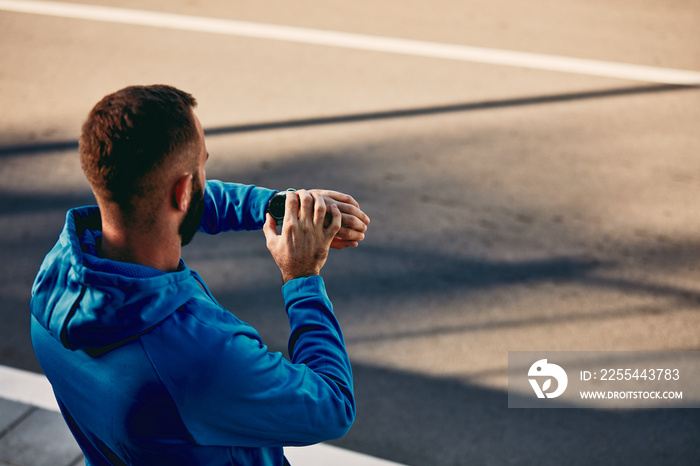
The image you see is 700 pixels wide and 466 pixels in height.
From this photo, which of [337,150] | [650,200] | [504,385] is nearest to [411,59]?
[337,150]

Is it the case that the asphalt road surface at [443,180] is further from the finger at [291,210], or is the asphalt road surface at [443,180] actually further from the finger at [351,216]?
the finger at [291,210]

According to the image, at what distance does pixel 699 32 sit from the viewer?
6957 millimetres

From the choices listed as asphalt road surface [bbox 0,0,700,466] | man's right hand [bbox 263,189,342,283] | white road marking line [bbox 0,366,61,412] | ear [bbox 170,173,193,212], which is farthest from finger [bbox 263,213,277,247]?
white road marking line [bbox 0,366,61,412]

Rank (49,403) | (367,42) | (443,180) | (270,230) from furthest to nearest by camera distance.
A: (367,42) → (443,180) → (49,403) → (270,230)

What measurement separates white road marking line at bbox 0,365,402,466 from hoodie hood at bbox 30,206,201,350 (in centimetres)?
174

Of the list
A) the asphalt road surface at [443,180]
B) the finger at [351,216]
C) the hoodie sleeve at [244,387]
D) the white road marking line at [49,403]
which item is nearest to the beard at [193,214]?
the hoodie sleeve at [244,387]

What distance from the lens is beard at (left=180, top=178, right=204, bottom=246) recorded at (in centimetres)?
131

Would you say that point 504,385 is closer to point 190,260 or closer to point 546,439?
point 546,439

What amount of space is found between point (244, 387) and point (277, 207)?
0.64 meters

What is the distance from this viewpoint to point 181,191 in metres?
1.25

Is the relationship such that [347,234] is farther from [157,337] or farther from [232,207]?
[157,337]

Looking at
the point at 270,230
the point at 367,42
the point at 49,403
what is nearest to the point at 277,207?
the point at 270,230

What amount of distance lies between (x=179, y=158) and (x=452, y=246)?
304 centimetres

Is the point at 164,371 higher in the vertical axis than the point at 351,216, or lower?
lower
